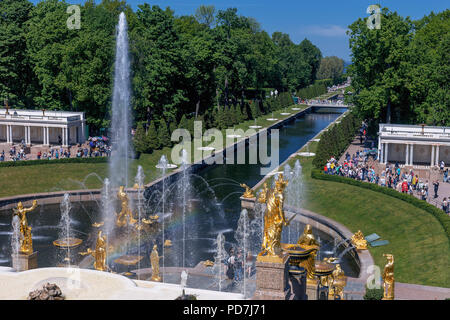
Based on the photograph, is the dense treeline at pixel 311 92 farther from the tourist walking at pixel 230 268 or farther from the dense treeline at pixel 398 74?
the tourist walking at pixel 230 268

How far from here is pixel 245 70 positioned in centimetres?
9975

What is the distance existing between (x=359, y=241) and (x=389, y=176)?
16.8 meters

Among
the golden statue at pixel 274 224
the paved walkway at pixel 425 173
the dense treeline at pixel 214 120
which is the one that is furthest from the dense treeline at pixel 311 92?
the golden statue at pixel 274 224

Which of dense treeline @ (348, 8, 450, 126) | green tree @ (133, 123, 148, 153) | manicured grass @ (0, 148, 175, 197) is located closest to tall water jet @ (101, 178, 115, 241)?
manicured grass @ (0, 148, 175, 197)

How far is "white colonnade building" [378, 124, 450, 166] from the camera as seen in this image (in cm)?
6103

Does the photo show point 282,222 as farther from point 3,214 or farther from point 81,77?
point 81,77

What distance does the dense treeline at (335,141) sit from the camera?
5784 centimetres

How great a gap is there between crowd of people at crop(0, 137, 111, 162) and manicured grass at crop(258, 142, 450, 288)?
22.9m

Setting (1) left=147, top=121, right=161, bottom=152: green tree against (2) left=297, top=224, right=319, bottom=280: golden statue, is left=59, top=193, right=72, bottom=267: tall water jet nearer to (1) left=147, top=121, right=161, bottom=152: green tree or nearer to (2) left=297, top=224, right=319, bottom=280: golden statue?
(2) left=297, top=224, right=319, bottom=280: golden statue

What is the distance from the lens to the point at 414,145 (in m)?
63.3

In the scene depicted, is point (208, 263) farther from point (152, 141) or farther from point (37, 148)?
point (37, 148)
